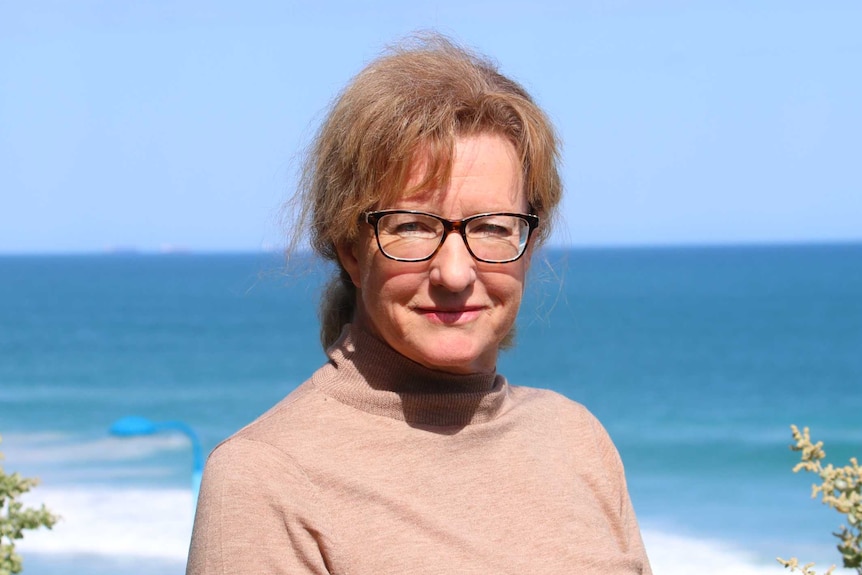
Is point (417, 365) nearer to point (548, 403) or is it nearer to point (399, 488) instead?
point (399, 488)

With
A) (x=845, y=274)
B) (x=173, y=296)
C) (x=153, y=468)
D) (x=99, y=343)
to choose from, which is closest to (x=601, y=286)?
(x=845, y=274)

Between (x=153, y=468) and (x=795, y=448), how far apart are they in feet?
57.1

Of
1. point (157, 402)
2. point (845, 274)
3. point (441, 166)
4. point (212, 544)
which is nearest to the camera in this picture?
point (212, 544)

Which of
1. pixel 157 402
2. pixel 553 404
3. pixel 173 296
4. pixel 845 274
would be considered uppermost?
pixel 845 274

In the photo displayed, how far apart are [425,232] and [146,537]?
12.3 m

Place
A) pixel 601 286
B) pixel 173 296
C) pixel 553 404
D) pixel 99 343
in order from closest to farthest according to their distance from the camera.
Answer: pixel 553 404 < pixel 99 343 < pixel 173 296 < pixel 601 286

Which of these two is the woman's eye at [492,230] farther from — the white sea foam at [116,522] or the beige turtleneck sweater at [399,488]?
the white sea foam at [116,522]

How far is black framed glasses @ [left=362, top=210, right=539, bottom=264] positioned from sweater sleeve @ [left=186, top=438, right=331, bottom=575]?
1.45 ft

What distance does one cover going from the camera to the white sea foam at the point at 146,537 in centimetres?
1265

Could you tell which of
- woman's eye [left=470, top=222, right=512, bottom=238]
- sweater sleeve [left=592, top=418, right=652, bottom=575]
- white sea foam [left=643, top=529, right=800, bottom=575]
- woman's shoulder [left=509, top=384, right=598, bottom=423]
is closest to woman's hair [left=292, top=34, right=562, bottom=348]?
woman's eye [left=470, top=222, right=512, bottom=238]

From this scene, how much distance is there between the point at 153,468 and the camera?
1864 centimetres

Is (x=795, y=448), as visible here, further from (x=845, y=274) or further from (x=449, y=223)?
→ (x=845, y=274)

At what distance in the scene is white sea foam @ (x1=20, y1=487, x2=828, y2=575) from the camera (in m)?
12.6

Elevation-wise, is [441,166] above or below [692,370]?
below
